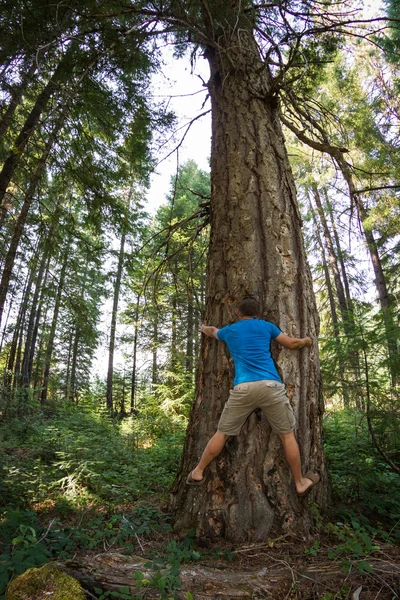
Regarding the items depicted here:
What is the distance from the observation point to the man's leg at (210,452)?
2.90 m

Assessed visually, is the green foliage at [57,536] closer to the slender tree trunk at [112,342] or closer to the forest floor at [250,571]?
the forest floor at [250,571]

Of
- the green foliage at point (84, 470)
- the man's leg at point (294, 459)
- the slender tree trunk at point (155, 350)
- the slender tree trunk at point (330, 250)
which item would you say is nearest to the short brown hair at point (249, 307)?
the man's leg at point (294, 459)

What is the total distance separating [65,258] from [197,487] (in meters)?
5.18

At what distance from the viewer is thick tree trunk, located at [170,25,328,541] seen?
9.19 feet

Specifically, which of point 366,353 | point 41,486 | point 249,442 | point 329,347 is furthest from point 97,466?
point 366,353

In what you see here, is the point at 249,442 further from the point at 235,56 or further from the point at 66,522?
the point at 235,56

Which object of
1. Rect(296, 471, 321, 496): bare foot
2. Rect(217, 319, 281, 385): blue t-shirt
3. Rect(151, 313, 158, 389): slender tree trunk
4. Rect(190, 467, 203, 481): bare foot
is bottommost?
Rect(296, 471, 321, 496): bare foot

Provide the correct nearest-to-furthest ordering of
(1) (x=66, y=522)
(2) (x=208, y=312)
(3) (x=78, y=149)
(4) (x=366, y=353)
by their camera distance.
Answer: (1) (x=66, y=522) < (2) (x=208, y=312) < (4) (x=366, y=353) < (3) (x=78, y=149)

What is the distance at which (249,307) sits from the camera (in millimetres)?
3143

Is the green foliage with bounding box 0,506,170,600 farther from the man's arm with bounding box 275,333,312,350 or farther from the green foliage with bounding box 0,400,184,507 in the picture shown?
the man's arm with bounding box 275,333,312,350

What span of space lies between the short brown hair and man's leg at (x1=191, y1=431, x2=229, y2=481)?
3.57ft

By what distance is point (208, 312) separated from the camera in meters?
3.59

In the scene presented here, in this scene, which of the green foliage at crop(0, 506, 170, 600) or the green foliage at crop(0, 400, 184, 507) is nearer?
the green foliage at crop(0, 506, 170, 600)

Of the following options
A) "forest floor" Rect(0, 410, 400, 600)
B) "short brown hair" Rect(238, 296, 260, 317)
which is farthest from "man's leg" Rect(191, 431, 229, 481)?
"short brown hair" Rect(238, 296, 260, 317)
